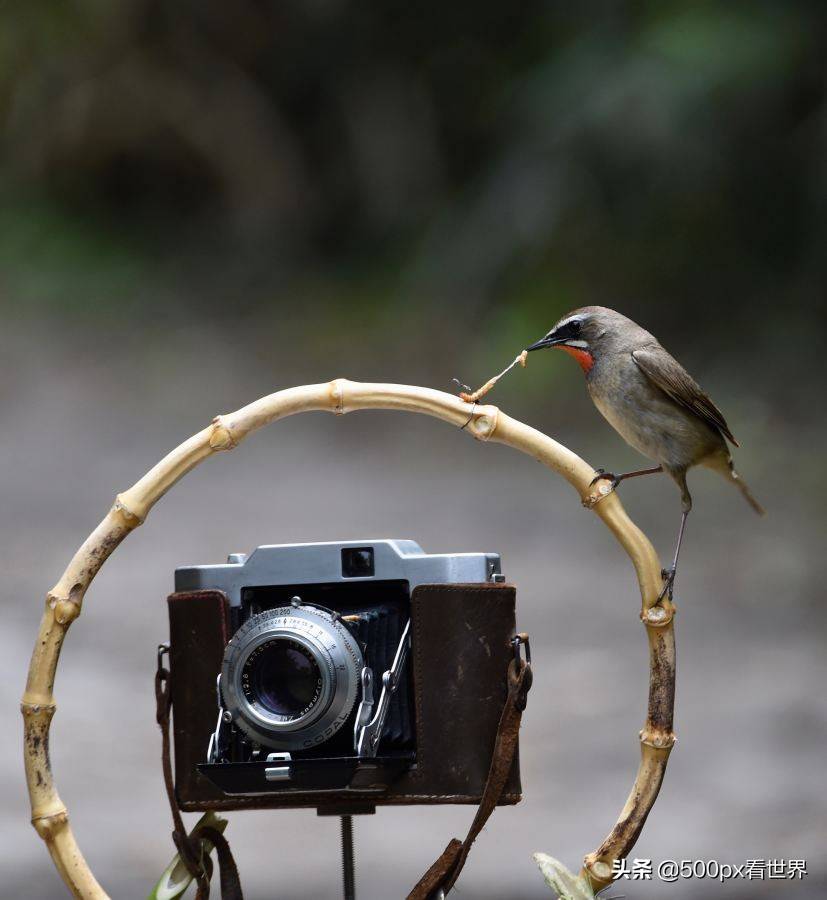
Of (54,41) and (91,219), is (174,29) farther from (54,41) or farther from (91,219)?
(91,219)

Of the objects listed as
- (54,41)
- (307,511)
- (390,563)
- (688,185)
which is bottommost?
(390,563)

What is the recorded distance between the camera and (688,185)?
2285 mm

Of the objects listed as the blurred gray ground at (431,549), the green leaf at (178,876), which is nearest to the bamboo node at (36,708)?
the green leaf at (178,876)

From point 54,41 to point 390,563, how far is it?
210cm

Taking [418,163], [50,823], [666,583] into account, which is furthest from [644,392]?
[418,163]

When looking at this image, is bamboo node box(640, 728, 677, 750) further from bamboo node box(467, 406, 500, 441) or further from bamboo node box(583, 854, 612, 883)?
bamboo node box(467, 406, 500, 441)

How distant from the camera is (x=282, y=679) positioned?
2.66ft

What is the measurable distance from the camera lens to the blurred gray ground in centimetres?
80

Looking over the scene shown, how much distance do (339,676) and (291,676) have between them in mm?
36

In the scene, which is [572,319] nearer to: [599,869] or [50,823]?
[599,869]

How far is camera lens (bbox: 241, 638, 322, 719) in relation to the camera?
0.80 m

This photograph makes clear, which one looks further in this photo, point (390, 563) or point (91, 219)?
point (91, 219)

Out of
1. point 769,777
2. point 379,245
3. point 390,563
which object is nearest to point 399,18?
point 379,245

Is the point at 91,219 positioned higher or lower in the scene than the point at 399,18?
lower
